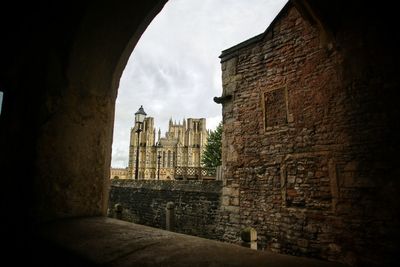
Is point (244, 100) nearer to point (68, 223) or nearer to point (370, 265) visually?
point (370, 265)

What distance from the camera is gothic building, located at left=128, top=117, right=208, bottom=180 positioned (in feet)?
186

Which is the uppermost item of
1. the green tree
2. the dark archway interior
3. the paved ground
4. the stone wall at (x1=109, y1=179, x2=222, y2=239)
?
the green tree

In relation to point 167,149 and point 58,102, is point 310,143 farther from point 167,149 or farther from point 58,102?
point 167,149

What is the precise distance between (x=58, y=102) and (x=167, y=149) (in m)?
60.4

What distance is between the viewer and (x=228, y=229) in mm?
7367

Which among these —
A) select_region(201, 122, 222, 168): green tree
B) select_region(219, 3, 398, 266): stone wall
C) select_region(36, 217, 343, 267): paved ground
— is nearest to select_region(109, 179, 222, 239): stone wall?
select_region(219, 3, 398, 266): stone wall

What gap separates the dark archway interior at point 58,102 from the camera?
1.64 metres

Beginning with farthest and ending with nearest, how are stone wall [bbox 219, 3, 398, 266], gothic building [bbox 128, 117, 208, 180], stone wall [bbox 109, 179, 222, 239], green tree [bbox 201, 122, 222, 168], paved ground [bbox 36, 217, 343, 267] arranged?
1. gothic building [bbox 128, 117, 208, 180]
2. green tree [bbox 201, 122, 222, 168]
3. stone wall [bbox 109, 179, 222, 239]
4. stone wall [bbox 219, 3, 398, 266]
5. paved ground [bbox 36, 217, 343, 267]

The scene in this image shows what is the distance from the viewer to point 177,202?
31.6ft

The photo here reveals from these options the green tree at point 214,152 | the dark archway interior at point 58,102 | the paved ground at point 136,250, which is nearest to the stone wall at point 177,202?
the dark archway interior at point 58,102

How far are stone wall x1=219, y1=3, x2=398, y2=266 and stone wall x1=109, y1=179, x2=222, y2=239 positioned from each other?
26.9 inches

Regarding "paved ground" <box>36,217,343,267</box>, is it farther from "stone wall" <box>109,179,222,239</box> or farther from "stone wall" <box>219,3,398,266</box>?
"stone wall" <box>109,179,222,239</box>

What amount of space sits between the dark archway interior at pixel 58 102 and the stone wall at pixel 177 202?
6.40m

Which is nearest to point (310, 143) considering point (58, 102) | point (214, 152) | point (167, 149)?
point (58, 102)
